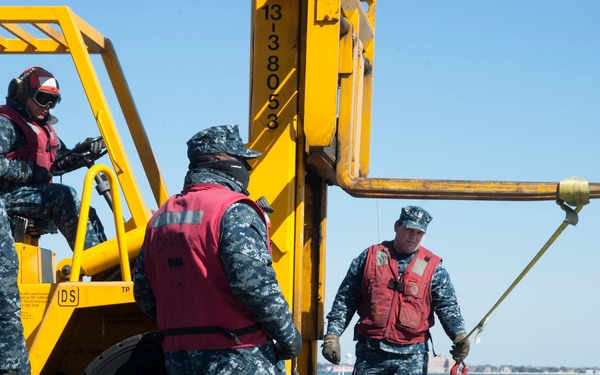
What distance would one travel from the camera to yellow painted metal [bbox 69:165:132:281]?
6258mm

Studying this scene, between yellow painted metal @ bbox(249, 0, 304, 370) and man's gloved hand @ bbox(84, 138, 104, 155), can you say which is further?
man's gloved hand @ bbox(84, 138, 104, 155)

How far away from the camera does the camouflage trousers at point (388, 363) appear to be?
8438mm

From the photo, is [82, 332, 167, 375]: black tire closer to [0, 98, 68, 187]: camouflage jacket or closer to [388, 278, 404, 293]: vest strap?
[0, 98, 68, 187]: camouflage jacket

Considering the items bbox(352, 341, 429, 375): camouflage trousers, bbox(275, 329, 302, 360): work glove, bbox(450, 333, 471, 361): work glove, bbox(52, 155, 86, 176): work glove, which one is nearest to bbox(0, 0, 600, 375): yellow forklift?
bbox(52, 155, 86, 176): work glove

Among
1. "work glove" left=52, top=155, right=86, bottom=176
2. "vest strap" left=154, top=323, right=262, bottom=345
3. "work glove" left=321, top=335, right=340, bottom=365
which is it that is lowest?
"vest strap" left=154, top=323, right=262, bottom=345

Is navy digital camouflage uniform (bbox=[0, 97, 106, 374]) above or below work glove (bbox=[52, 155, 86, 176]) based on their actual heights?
below

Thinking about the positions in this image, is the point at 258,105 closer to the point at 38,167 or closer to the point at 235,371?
the point at 38,167

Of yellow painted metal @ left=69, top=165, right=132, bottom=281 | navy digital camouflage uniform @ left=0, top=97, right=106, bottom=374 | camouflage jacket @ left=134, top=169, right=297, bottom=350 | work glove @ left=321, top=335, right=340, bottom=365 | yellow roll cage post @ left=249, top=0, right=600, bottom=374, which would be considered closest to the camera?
camouflage jacket @ left=134, top=169, right=297, bottom=350

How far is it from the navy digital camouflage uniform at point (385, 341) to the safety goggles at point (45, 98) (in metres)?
2.72

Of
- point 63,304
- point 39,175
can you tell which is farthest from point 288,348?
point 39,175

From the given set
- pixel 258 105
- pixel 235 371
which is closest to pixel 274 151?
pixel 258 105

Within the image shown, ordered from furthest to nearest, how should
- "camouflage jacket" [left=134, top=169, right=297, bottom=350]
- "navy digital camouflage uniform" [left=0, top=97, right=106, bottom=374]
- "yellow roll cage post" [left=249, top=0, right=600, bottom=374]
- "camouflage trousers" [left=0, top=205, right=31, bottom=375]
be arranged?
"navy digital camouflage uniform" [left=0, top=97, right=106, bottom=374]
"yellow roll cage post" [left=249, top=0, right=600, bottom=374]
"camouflage trousers" [left=0, top=205, right=31, bottom=375]
"camouflage jacket" [left=134, top=169, right=297, bottom=350]

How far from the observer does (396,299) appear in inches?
332

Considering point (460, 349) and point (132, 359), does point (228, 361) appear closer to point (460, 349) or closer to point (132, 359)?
point (132, 359)
